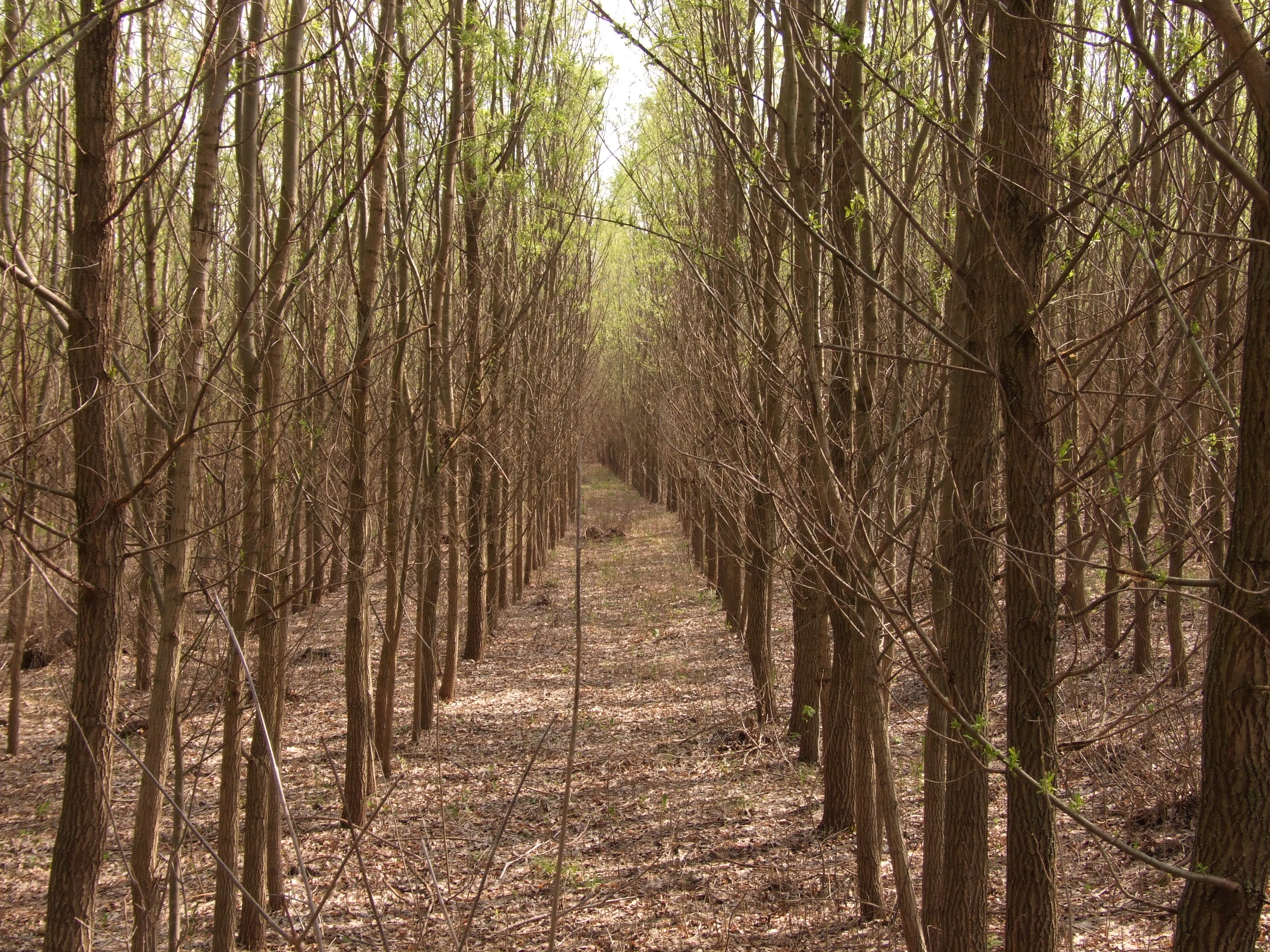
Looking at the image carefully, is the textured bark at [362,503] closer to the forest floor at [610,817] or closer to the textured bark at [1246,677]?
the forest floor at [610,817]

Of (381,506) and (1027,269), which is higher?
(1027,269)

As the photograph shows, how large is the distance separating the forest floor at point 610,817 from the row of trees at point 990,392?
411 mm

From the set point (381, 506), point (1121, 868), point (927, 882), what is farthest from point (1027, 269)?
point (381, 506)

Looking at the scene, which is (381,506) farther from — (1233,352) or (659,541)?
(659,541)

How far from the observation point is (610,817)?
7.15m

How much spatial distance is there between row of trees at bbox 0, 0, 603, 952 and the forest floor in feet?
1.09

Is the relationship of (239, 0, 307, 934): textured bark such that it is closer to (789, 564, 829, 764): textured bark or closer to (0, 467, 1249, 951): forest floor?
(0, 467, 1249, 951): forest floor

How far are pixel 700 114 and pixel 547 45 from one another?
4448 millimetres

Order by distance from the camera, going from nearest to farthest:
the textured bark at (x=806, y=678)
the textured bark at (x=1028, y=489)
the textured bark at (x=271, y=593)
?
the textured bark at (x=1028, y=489) → the textured bark at (x=271, y=593) → the textured bark at (x=806, y=678)

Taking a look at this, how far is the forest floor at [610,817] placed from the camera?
508 centimetres

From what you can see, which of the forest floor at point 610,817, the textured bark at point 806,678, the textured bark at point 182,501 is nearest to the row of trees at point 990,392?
the forest floor at point 610,817

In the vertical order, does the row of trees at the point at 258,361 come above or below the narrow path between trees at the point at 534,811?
above

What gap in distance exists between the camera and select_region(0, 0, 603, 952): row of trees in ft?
8.89

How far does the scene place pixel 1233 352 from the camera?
278cm
